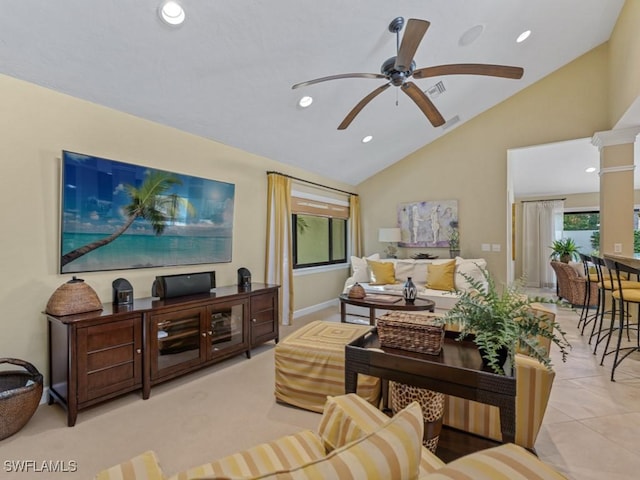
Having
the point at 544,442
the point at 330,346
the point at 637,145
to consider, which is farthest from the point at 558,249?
the point at 330,346

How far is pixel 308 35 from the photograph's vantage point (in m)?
2.68

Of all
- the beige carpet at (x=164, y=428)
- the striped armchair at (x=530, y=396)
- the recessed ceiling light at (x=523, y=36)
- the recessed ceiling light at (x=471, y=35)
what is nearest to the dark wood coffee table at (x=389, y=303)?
the beige carpet at (x=164, y=428)

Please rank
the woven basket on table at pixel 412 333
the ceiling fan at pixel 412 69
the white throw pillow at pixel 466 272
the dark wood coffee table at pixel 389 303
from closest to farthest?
the woven basket on table at pixel 412 333, the ceiling fan at pixel 412 69, the dark wood coffee table at pixel 389 303, the white throw pillow at pixel 466 272

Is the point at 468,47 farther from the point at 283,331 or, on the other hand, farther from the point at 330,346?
the point at 283,331

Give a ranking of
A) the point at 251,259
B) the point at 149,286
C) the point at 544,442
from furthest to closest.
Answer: the point at 251,259
the point at 149,286
the point at 544,442

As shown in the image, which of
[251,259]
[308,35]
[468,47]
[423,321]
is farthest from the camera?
[251,259]

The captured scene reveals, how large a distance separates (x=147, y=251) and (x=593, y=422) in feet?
12.5

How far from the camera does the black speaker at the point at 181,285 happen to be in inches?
116

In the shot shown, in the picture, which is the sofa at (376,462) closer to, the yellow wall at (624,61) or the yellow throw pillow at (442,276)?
the yellow throw pillow at (442,276)

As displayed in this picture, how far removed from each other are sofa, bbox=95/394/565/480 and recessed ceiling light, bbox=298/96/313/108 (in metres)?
3.14

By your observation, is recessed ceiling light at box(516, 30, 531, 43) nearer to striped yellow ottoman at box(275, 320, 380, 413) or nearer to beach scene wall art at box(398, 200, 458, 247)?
beach scene wall art at box(398, 200, 458, 247)

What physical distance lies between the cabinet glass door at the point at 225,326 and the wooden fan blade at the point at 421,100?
2565 mm

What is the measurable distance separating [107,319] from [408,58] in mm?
2872

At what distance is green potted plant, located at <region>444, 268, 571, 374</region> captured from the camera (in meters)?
1.34
